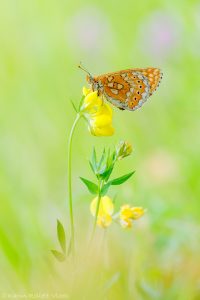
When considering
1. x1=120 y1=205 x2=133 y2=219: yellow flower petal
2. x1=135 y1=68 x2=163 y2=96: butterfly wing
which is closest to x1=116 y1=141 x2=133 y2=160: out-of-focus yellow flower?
x1=120 y1=205 x2=133 y2=219: yellow flower petal

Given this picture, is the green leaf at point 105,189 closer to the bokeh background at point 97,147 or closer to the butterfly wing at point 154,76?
the bokeh background at point 97,147

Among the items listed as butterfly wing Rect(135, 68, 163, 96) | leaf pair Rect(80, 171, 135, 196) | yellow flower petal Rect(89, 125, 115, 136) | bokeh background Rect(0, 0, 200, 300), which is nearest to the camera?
leaf pair Rect(80, 171, 135, 196)

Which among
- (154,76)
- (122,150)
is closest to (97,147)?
(154,76)

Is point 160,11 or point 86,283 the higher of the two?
point 160,11

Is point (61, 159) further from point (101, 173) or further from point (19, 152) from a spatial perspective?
point (101, 173)

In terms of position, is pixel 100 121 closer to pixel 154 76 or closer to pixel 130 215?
pixel 130 215

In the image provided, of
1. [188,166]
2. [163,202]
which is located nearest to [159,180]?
[188,166]

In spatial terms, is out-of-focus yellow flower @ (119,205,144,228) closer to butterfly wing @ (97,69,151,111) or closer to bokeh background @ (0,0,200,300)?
bokeh background @ (0,0,200,300)
